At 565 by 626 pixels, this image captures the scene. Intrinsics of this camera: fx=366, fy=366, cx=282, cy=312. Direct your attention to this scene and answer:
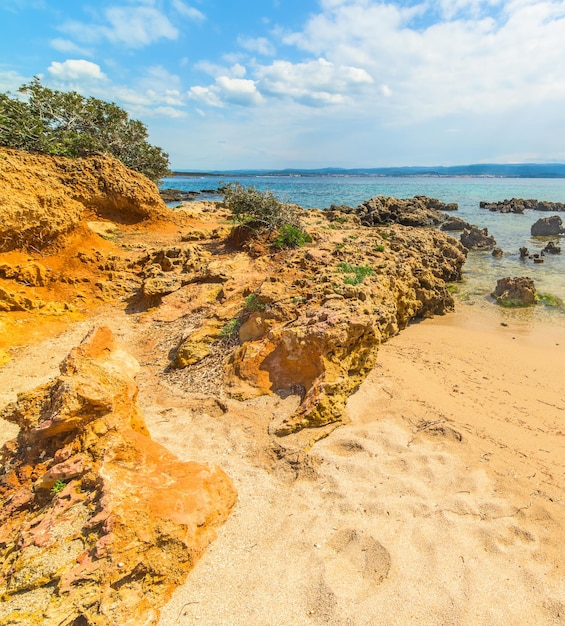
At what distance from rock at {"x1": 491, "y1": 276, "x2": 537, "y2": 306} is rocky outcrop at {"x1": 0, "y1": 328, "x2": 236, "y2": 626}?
1061 cm

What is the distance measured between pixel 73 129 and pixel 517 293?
1688 centimetres

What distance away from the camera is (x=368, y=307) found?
5.66m

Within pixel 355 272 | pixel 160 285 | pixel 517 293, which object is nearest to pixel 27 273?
pixel 160 285

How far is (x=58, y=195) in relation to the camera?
989 centimetres

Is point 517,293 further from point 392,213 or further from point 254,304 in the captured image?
point 392,213

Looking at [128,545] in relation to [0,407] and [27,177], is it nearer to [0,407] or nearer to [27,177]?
[0,407]

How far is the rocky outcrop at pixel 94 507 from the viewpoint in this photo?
2.46 meters

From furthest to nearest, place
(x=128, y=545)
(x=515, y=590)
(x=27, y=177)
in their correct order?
(x=27, y=177) → (x=515, y=590) → (x=128, y=545)

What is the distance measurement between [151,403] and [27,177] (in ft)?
26.2

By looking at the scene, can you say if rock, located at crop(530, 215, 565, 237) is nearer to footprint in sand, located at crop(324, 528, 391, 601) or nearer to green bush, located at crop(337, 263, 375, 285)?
green bush, located at crop(337, 263, 375, 285)

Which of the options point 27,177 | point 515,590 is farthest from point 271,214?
point 515,590

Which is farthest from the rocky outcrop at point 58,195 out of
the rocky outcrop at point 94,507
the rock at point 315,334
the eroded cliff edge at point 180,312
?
the rocky outcrop at point 94,507

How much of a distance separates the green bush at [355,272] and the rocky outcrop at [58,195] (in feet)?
25.4

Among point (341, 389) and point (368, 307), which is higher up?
point (368, 307)
